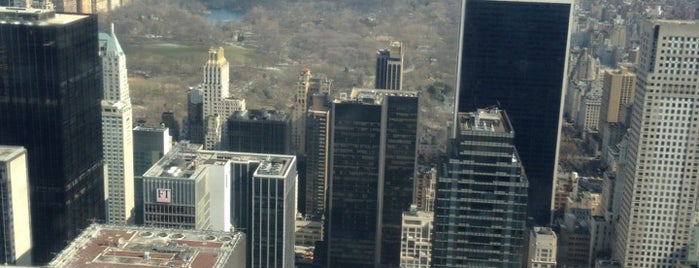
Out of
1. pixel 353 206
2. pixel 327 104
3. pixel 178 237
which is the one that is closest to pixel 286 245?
pixel 353 206

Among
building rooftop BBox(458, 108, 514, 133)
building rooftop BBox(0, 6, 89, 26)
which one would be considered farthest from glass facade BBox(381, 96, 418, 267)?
building rooftop BBox(0, 6, 89, 26)

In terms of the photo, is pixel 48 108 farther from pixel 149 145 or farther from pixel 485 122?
pixel 485 122

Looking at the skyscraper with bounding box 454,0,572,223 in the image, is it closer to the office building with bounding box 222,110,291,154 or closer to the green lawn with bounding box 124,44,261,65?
the office building with bounding box 222,110,291,154

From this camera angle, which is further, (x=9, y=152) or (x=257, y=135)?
(x=257, y=135)

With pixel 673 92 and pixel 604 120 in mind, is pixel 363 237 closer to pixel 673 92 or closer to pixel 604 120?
pixel 673 92

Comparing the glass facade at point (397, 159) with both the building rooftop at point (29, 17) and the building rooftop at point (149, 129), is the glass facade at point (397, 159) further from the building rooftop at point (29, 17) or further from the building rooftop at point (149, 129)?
the building rooftop at point (29, 17)

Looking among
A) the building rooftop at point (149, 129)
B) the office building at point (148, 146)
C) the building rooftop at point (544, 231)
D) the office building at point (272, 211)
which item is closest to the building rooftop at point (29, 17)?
the office building at point (272, 211)

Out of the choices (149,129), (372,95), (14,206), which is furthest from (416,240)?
(14,206)
